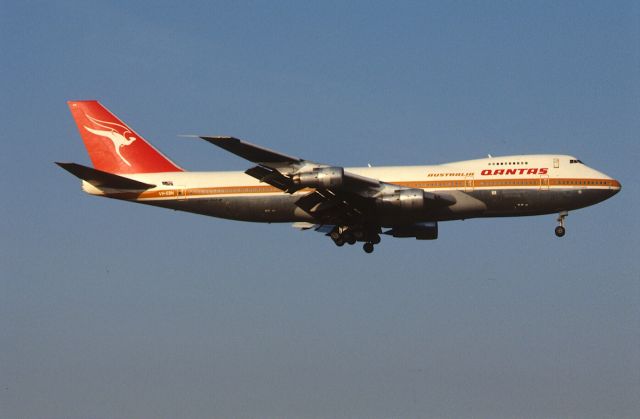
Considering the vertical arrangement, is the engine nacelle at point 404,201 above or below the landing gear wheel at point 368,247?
above

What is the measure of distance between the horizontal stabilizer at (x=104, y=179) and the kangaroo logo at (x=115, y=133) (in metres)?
3.62

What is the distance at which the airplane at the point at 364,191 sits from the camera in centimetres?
5181

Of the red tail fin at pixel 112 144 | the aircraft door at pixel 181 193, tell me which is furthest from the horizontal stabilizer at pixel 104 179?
the red tail fin at pixel 112 144

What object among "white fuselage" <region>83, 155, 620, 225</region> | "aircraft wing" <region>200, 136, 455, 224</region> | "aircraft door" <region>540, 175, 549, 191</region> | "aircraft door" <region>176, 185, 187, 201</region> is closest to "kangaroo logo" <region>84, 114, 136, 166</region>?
"white fuselage" <region>83, 155, 620, 225</region>

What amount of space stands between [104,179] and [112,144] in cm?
480

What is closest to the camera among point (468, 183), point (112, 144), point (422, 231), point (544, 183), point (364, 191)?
point (364, 191)

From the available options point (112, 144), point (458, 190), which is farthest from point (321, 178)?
point (112, 144)

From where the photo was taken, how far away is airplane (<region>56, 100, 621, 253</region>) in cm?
5181

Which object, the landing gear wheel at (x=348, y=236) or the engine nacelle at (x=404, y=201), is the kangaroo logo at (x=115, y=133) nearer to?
the landing gear wheel at (x=348, y=236)

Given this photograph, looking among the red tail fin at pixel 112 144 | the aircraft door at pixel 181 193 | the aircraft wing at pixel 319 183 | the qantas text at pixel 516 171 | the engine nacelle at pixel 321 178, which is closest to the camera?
the aircraft wing at pixel 319 183

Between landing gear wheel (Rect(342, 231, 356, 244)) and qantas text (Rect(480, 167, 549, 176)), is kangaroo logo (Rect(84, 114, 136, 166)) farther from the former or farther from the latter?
qantas text (Rect(480, 167, 549, 176))

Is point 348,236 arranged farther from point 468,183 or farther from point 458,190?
point 468,183

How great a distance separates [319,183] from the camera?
5038 cm

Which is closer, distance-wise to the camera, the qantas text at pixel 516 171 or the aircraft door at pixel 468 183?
the aircraft door at pixel 468 183
